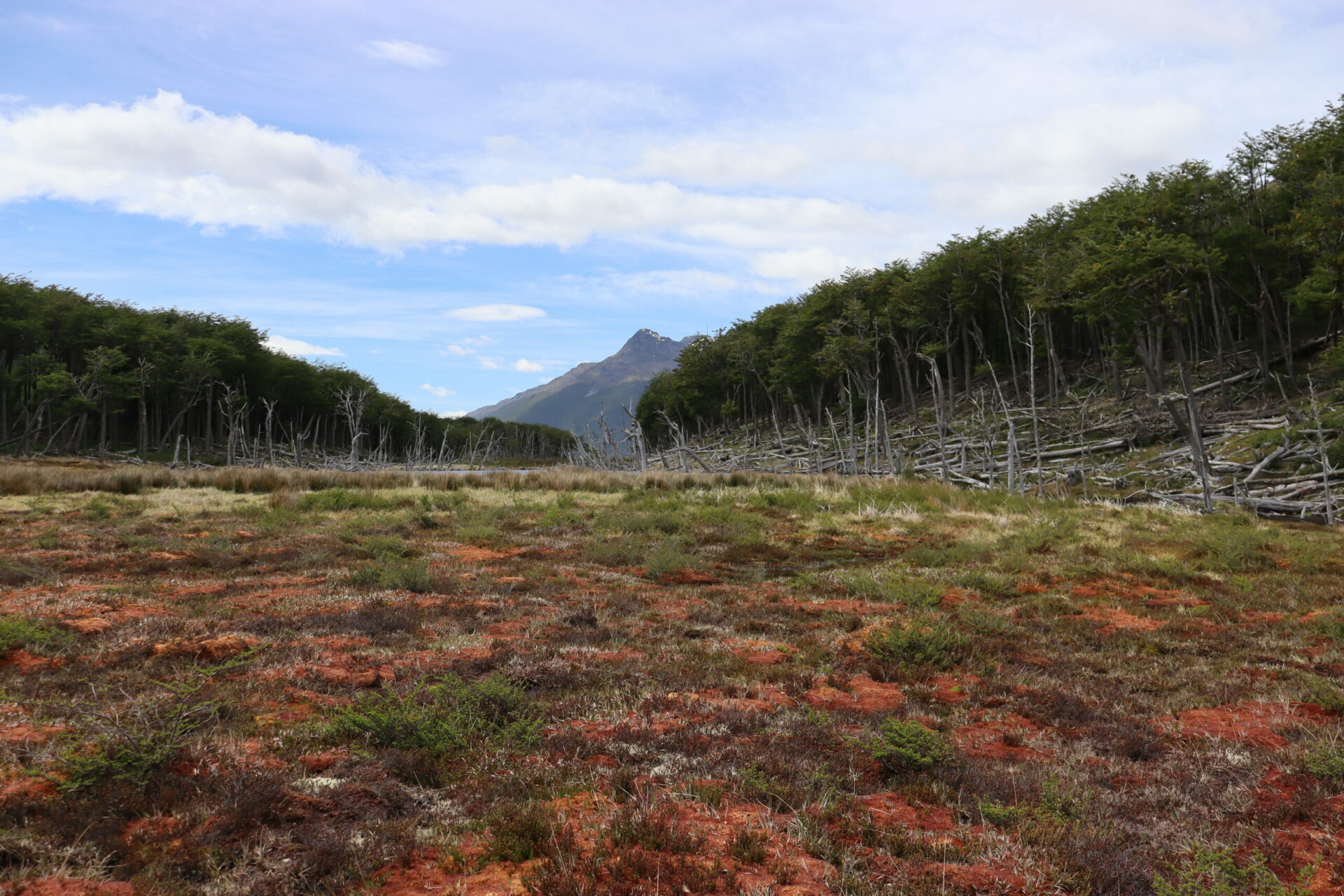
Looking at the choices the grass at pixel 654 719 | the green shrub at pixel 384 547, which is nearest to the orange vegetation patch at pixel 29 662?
the grass at pixel 654 719

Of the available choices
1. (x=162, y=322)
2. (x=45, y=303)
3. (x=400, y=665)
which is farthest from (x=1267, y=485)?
(x=162, y=322)

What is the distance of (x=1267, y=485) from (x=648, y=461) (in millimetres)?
59577

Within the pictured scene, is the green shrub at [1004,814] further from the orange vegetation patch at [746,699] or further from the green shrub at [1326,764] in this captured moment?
the green shrub at [1326,764]

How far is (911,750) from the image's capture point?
5.19 meters

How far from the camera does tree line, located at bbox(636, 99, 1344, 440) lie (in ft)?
100

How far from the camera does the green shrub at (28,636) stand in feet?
22.9

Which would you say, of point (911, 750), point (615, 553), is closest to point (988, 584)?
point (615, 553)

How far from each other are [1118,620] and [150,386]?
82.8 meters

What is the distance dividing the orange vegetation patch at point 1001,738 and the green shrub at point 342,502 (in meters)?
20.6

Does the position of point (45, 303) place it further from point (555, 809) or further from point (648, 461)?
point (555, 809)

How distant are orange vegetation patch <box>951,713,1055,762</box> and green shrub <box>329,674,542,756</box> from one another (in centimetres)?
391

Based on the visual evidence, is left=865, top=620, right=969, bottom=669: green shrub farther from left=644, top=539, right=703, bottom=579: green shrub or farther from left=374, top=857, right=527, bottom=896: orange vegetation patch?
left=374, top=857, right=527, bottom=896: orange vegetation patch

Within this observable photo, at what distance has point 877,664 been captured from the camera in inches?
321

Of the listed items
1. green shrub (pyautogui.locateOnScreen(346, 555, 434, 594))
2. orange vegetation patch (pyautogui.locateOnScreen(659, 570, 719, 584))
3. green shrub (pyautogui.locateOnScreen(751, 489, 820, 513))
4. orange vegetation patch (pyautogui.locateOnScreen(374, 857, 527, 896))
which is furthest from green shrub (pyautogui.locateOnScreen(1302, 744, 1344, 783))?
green shrub (pyautogui.locateOnScreen(751, 489, 820, 513))
